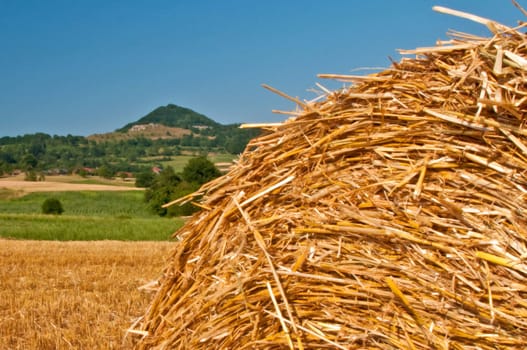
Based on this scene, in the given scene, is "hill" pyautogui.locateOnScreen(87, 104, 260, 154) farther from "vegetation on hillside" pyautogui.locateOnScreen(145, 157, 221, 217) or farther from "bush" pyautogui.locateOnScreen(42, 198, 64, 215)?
"bush" pyautogui.locateOnScreen(42, 198, 64, 215)

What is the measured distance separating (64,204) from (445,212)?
4155 centimetres

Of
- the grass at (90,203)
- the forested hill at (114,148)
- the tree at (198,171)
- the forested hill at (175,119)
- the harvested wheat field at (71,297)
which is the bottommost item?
the grass at (90,203)

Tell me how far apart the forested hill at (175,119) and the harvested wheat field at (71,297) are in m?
137

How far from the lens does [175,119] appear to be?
168375 millimetres

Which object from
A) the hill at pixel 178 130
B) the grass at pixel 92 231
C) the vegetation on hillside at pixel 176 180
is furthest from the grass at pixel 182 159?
the grass at pixel 92 231

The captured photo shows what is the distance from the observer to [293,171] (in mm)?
3264

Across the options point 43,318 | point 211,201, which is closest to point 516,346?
point 211,201

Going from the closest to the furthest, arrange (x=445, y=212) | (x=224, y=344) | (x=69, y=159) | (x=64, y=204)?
(x=445, y=212) → (x=224, y=344) → (x=64, y=204) → (x=69, y=159)

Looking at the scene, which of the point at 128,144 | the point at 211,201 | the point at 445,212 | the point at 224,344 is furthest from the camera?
the point at 128,144

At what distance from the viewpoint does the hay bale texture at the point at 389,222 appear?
2715 mm

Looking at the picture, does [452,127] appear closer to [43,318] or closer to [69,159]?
[43,318]

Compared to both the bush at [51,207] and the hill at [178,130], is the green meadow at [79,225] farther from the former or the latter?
the hill at [178,130]

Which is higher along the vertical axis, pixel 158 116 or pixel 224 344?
pixel 158 116

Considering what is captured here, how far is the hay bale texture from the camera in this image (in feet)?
8.91
